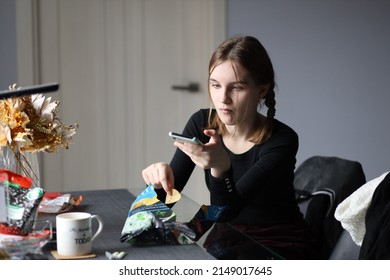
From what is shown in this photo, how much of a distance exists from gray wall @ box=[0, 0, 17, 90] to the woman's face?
1357 millimetres

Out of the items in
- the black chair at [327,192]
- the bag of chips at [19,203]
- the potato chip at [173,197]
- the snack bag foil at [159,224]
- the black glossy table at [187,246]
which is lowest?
the black chair at [327,192]

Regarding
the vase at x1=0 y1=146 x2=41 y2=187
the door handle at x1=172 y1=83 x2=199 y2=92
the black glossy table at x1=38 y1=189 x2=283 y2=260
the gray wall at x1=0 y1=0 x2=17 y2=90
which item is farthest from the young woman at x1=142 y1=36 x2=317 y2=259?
the door handle at x1=172 y1=83 x2=199 y2=92

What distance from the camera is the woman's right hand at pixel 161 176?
46.8 inches

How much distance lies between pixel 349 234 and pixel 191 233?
383mm

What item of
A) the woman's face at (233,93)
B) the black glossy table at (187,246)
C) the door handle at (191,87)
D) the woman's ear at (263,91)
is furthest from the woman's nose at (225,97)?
the door handle at (191,87)

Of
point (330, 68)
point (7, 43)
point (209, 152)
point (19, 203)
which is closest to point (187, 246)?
point (209, 152)

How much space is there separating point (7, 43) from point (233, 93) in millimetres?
1448

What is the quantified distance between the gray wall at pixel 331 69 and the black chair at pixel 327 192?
3.93 feet

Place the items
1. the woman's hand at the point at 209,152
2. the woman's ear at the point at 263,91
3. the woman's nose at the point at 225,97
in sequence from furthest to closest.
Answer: the woman's ear at the point at 263,91, the woman's nose at the point at 225,97, the woman's hand at the point at 209,152

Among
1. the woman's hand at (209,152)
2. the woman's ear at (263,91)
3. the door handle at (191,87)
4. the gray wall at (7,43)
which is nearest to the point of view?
the woman's hand at (209,152)

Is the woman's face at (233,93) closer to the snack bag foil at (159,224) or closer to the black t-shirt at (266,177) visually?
the black t-shirt at (266,177)

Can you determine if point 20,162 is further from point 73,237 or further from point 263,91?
point 263,91

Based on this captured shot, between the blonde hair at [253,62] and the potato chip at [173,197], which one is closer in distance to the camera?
the potato chip at [173,197]
